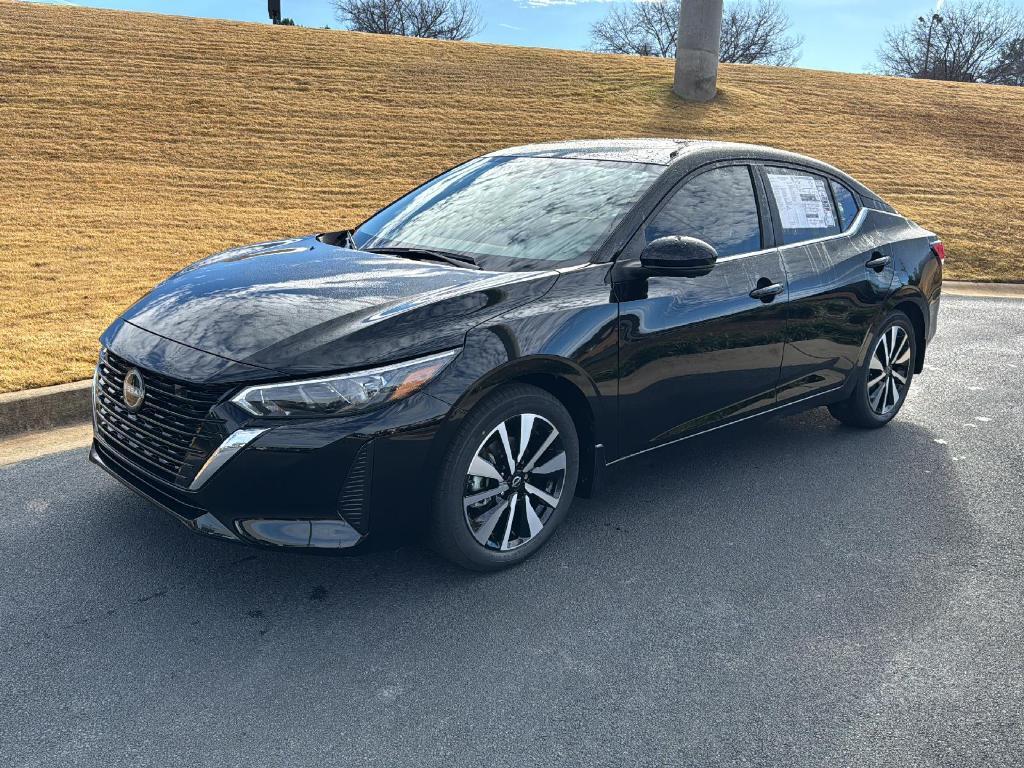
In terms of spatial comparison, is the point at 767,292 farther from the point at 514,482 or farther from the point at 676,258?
the point at 514,482

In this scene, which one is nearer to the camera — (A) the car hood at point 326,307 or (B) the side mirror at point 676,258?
(A) the car hood at point 326,307

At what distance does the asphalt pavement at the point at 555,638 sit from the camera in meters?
2.82

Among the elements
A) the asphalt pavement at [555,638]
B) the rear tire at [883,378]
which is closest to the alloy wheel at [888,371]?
the rear tire at [883,378]

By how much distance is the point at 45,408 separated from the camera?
5.60 metres

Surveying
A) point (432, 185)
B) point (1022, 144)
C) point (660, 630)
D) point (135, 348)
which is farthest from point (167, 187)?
point (1022, 144)

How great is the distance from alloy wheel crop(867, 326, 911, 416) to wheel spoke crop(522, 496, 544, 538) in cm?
271

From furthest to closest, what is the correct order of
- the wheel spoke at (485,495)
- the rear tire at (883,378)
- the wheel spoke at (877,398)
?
the wheel spoke at (877,398) < the rear tire at (883,378) < the wheel spoke at (485,495)

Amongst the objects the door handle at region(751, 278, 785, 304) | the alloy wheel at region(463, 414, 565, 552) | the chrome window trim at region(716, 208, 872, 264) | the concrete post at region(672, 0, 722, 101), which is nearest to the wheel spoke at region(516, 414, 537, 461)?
the alloy wheel at region(463, 414, 565, 552)

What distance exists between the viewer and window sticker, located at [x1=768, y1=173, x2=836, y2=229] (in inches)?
196

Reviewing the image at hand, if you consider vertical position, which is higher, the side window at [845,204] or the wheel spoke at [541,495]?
the side window at [845,204]

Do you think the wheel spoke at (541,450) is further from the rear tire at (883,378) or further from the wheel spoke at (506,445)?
the rear tire at (883,378)

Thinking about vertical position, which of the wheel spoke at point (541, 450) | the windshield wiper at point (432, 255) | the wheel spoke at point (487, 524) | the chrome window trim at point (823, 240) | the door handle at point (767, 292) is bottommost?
the wheel spoke at point (487, 524)

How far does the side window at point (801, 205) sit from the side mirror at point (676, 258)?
1.04 metres

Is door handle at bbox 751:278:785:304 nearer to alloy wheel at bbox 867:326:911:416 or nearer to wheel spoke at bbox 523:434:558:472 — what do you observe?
alloy wheel at bbox 867:326:911:416
